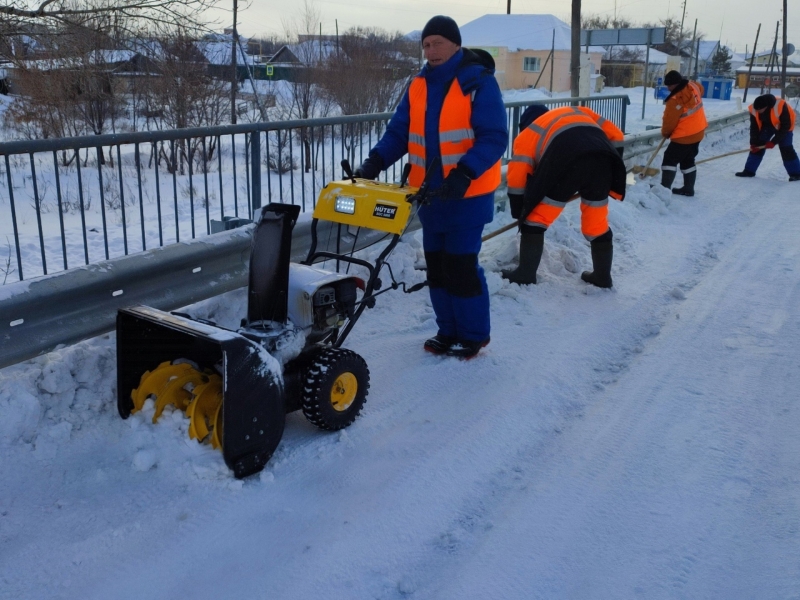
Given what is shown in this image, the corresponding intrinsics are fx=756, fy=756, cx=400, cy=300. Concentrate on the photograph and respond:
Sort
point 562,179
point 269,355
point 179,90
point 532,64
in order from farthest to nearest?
point 532,64 → point 179,90 → point 562,179 → point 269,355

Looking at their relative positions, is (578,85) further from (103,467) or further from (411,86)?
(103,467)

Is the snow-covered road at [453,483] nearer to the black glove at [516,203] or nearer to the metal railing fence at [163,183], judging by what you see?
the metal railing fence at [163,183]

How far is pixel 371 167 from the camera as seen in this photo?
4.48m

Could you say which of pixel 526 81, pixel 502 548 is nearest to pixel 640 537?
pixel 502 548

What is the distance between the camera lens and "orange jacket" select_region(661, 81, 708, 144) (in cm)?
1054

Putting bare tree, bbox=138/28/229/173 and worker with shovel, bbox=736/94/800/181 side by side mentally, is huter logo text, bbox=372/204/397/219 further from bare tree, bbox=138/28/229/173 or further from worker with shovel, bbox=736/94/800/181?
worker with shovel, bbox=736/94/800/181

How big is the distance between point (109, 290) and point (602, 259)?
12.4ft

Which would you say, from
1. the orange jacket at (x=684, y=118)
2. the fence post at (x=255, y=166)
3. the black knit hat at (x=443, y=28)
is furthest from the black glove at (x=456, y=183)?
the orange jacket at (x=684, y=118)

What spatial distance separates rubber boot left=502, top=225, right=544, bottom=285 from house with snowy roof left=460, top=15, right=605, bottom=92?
163 feet

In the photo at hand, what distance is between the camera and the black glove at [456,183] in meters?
4.02

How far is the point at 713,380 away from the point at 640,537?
5.74 feet

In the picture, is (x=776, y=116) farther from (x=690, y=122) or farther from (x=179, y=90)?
(x=179, y=90)

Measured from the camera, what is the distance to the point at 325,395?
3.47 meters

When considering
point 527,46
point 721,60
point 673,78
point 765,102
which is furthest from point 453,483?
point 721,60
